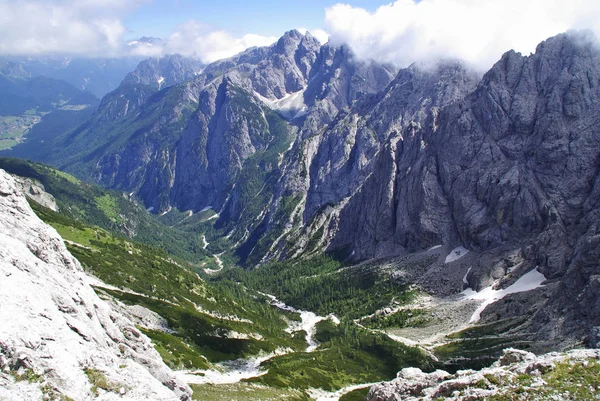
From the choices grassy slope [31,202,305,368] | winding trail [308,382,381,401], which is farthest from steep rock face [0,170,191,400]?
winding trail [308,382,381,401]

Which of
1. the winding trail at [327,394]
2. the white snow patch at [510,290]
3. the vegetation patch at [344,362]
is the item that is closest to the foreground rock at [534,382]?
the vegetation patch at [344,362]

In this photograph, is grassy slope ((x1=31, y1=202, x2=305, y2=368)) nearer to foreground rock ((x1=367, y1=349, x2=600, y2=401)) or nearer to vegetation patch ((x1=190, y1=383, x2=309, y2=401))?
vegetation patch ((x1=190, y1=383, x2=309, y2=401))

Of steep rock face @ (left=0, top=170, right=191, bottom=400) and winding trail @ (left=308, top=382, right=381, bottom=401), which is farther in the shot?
winding trail @ (left=308, top=382, right=381, bottom=401)

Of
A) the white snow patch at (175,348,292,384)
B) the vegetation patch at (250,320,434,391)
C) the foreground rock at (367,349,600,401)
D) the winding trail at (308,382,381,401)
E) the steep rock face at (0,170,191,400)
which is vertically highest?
the steep rock face at (0,170,191,400)

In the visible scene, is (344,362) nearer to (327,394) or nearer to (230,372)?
(327,394)

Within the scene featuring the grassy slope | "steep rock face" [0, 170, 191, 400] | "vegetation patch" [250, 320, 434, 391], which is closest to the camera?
"steep rock face" [0, 170, 191, 400]

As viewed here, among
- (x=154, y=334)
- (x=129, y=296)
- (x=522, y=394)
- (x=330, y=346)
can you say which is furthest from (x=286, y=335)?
(x=522, y=394)
